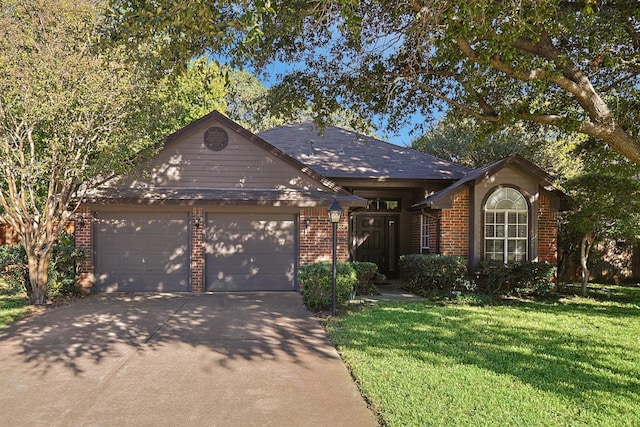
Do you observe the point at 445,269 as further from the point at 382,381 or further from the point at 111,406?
the point at 111,406

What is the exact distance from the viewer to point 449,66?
28.1 feet

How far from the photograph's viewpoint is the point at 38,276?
30.5ft

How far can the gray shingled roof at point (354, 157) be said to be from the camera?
42.3ft

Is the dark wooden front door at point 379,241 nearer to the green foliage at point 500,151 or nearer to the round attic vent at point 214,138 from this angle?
the round attic vent at point 214,138

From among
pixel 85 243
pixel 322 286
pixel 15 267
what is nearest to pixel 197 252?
pixel 85 243

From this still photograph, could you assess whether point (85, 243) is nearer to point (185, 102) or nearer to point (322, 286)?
point (322, 286)

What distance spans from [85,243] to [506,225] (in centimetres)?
1064

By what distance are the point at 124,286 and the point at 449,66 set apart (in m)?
9.05

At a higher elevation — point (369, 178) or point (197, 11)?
point (197, 11)

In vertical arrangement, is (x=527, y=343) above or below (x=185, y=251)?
below

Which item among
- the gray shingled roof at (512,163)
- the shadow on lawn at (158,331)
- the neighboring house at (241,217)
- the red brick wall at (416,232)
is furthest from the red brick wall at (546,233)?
the shadow on lawn at (158,331)

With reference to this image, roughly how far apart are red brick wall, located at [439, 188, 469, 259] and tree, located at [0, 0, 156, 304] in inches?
302

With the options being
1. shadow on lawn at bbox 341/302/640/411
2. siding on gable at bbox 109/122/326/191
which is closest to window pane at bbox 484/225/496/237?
shadow on lawn at bbox 341/302/640/411

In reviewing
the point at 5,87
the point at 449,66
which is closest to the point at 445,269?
the point at 449,66
